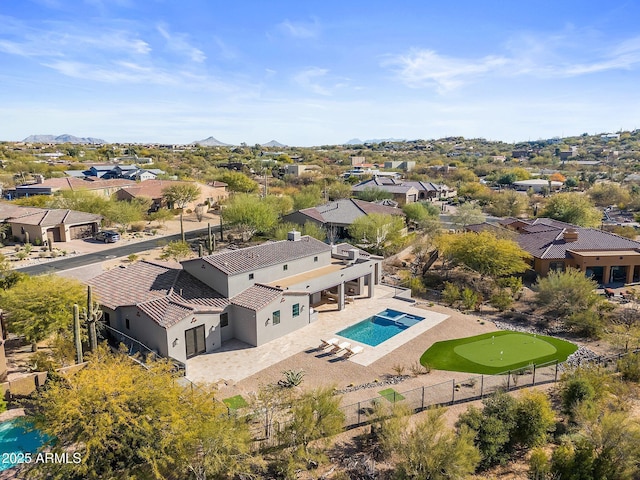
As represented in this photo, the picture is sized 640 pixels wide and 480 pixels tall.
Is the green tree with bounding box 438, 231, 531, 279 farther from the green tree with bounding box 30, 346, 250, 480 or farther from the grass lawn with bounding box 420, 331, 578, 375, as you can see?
the green tree with bounding box 30, 346, 250, 480

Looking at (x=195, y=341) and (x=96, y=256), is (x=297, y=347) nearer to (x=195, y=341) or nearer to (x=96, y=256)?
(x=195, y=341)

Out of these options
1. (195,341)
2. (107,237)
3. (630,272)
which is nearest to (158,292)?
(195,341)

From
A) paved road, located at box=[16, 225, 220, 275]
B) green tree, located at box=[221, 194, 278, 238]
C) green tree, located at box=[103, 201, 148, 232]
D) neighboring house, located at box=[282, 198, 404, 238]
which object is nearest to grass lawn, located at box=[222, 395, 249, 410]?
paved road, located at box=[16, 225, 220, 275]

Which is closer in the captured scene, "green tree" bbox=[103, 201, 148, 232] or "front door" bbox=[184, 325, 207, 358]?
"front door" bbox=[184, 325, 207, 358]

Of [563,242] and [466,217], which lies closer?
[563,242]

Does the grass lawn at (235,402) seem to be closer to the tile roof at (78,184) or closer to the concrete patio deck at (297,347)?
the concrete patio deck at (297,347)

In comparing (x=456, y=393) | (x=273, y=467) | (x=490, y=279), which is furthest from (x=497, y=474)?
(x=490, y=279)
